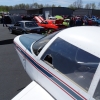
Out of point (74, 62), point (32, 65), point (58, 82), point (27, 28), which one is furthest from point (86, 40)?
point (27, 28)

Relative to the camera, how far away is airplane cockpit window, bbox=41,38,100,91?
1743 millimetres

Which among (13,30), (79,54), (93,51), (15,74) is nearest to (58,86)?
(79,54)

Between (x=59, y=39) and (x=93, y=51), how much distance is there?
78 centimetres

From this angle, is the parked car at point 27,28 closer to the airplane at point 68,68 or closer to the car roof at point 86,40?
the airplane at point 68,68

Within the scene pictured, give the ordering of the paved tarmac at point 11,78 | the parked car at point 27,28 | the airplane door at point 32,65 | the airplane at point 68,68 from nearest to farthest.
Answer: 1. the airplane at point 68,68
2. the airplane door at point 32,65
3. the paved tarmac at point 11,78
4. the parked car at point 27,28

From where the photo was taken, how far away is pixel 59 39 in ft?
7.86

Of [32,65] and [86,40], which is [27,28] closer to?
[32,65]

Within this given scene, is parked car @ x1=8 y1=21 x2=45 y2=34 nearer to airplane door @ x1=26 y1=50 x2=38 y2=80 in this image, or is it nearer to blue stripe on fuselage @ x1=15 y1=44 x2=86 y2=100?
airplane door @ x1=26 y1=50 x2=38 y2=80

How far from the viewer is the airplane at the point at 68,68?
1.70 meters

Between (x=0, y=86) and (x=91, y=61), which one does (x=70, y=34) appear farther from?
(x=0, y=86)

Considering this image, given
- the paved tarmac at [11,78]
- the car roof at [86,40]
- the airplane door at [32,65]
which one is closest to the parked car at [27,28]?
the paved tarmac at [11,78]

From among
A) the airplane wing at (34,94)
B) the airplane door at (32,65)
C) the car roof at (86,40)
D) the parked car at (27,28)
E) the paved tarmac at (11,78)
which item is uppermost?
the car roof at (86,40)

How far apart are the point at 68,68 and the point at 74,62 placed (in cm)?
13

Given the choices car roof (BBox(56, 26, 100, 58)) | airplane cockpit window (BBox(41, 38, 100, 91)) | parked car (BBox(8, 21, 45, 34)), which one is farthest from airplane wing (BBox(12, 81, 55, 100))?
parked car (BBox(8, 21, 45, 34))
